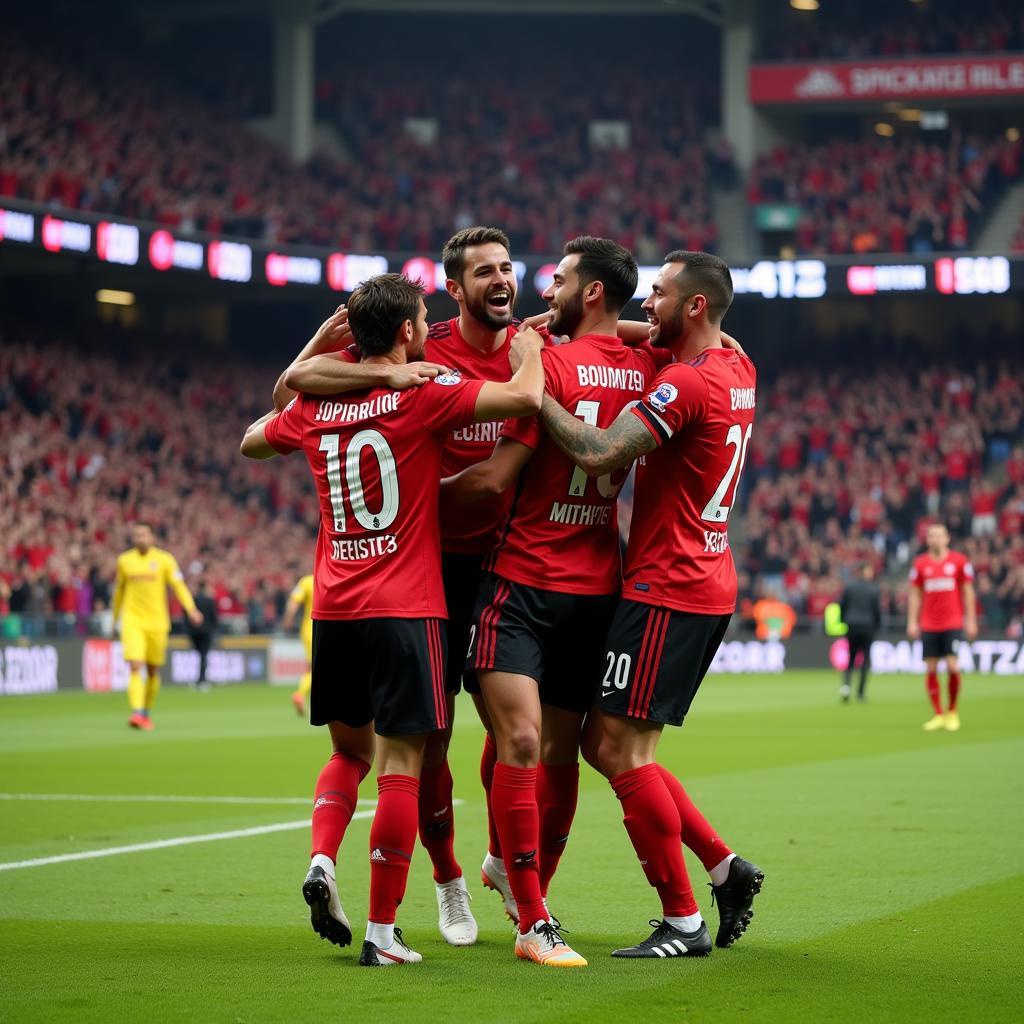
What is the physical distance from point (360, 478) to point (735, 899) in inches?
80.8

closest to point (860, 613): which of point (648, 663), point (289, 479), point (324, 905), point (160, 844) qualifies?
point (160, 844)

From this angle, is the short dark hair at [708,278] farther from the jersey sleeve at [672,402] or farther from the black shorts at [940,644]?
the black shorts at [940,644]

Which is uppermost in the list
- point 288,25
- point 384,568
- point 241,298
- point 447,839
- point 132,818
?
point 288,25

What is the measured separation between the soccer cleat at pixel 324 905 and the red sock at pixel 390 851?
12 centimetres

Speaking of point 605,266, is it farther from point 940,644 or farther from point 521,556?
point 940,644

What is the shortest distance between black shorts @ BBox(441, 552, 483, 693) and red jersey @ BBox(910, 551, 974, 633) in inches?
570

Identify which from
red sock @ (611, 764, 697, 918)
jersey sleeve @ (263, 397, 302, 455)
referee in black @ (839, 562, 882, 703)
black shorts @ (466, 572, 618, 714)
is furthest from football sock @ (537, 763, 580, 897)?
referee in black @ (839, 562, 882, 703)

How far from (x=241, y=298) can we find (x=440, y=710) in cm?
3949

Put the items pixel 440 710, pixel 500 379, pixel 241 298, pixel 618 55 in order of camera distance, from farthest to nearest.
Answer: pixel 618 55 < pixel 241 298 < pixel 500 379 < pixel 440 710

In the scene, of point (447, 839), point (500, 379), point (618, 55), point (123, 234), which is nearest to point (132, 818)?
point (447, 839)

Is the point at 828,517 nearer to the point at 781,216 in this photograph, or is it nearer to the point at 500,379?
the point at 781,216

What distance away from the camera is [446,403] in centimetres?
605

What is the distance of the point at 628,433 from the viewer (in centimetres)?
602

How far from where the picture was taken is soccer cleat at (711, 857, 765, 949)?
21.0ft
